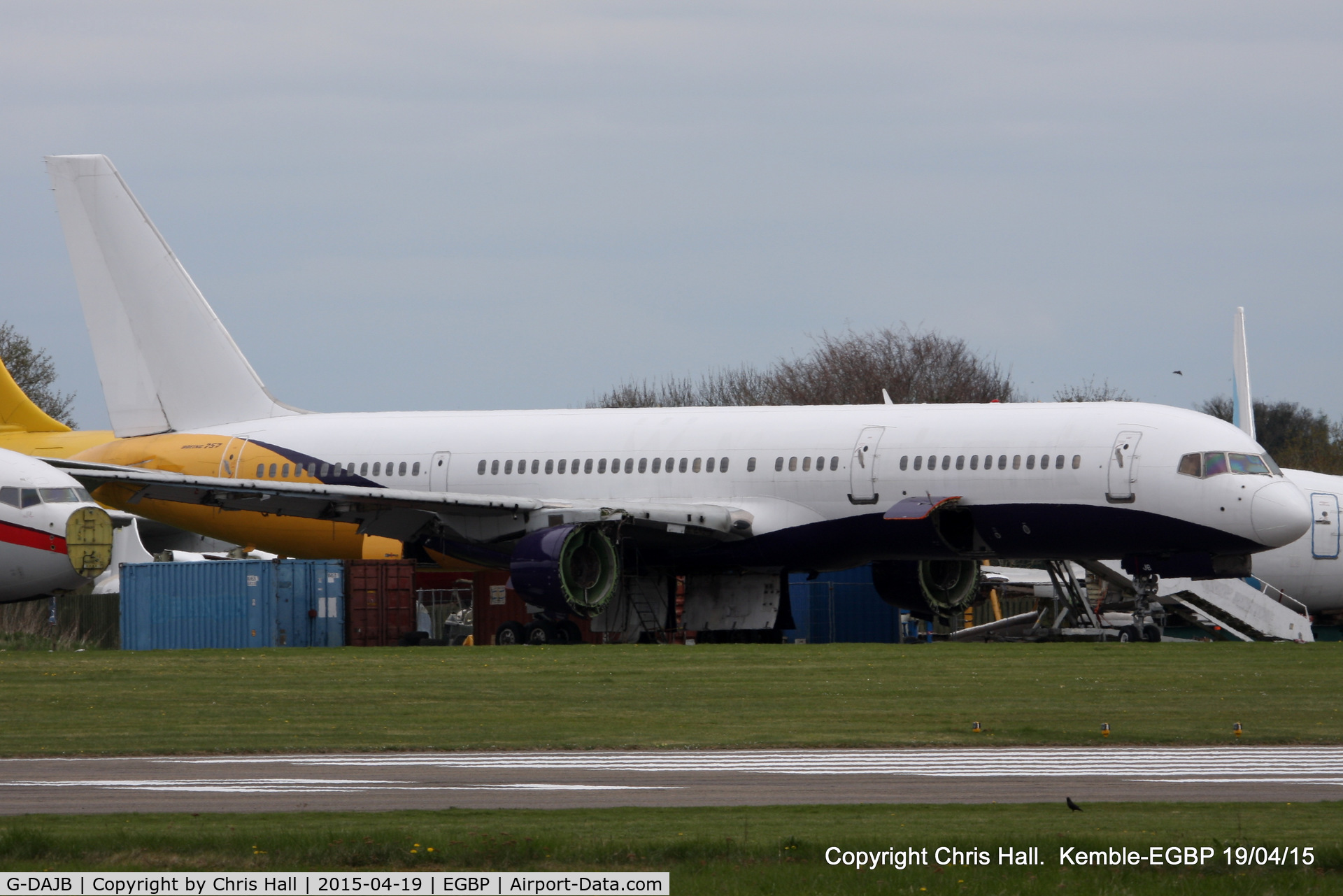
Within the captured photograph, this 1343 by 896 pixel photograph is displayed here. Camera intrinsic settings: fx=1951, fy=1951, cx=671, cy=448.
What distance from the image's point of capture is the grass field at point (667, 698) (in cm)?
2025

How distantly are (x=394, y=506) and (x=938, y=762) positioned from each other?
71.2 feet

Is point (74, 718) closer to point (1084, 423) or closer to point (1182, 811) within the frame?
point (1182, 811)

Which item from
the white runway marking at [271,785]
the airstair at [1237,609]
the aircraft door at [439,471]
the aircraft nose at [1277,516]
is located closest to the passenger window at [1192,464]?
the aircraft nose at [1277,516]

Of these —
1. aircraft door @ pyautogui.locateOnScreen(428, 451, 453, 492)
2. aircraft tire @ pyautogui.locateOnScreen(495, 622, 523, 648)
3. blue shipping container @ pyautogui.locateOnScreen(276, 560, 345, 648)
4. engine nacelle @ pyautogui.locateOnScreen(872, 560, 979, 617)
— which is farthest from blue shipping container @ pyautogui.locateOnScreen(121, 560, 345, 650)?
engine nacelle @ pyautogui.locateOnScreen(872, 560, 979, 617)

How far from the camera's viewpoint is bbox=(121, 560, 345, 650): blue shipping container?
4262 centimetres

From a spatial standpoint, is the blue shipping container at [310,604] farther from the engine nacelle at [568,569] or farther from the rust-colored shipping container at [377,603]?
the engine nacelle at [568,569]

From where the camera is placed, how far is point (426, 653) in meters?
33.5

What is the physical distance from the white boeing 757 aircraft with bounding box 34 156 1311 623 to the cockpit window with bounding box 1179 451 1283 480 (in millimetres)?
43

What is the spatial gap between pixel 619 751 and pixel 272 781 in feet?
13.1

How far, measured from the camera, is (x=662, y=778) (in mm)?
16453

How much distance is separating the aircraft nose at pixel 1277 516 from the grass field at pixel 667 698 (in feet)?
6.40

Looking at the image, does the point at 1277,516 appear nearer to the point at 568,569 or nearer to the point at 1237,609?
the point at 1237,609

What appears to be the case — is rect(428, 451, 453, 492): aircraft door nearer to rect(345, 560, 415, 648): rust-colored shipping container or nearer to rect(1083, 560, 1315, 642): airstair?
rect(345, 560, 415, 648): rust-colored shipping container

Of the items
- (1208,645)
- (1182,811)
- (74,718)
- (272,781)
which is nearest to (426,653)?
(74,718)
